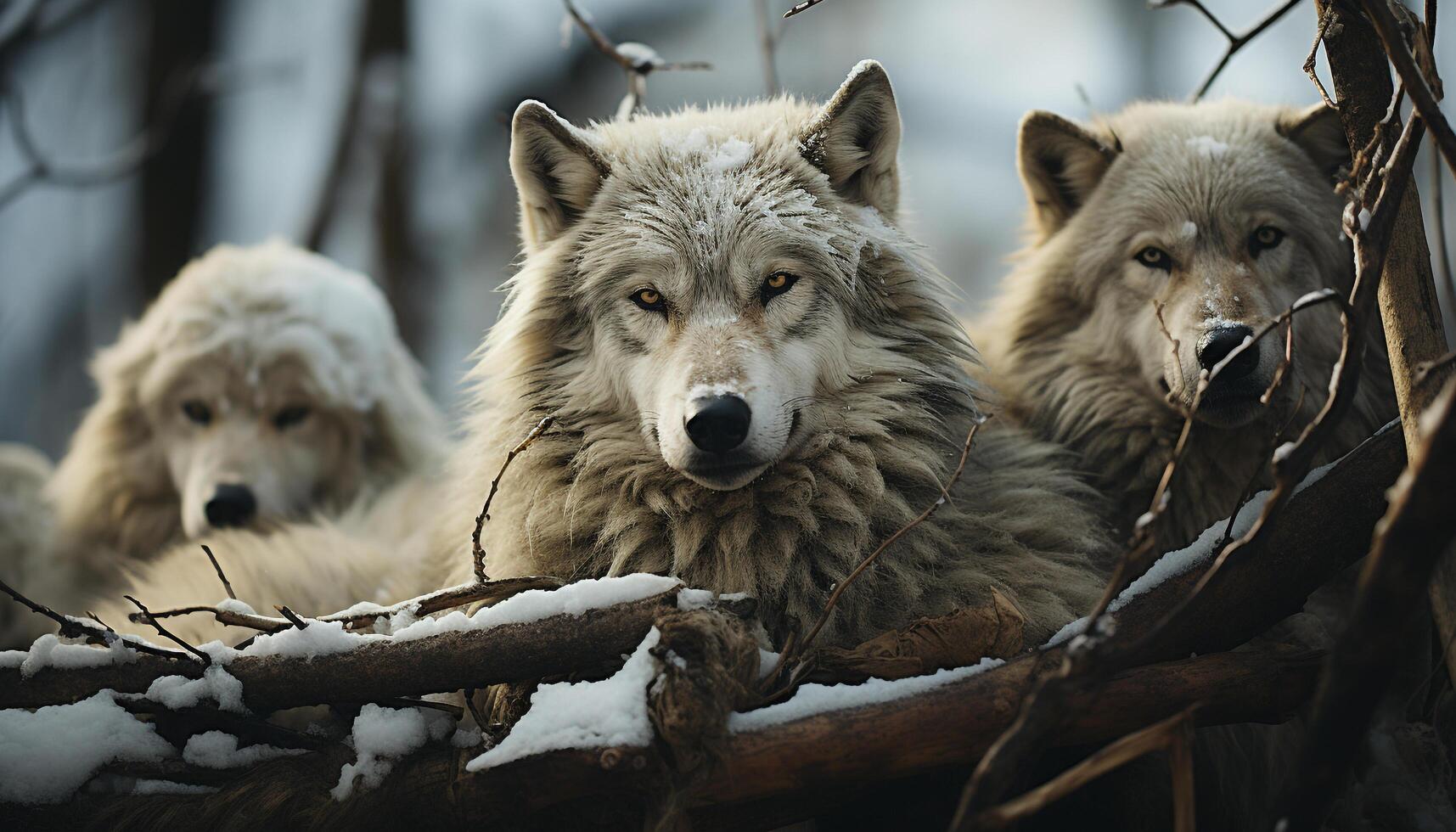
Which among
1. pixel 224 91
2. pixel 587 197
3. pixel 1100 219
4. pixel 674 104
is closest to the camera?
pixel 587 197

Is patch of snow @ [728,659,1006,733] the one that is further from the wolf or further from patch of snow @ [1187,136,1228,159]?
patch of snow @ [1187,136,1228,159]

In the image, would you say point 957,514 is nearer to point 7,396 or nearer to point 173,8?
point 173,8

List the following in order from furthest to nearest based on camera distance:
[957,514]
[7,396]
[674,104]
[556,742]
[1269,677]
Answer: [7,396], [674,104], [957,514], [1269,677], [556,742]

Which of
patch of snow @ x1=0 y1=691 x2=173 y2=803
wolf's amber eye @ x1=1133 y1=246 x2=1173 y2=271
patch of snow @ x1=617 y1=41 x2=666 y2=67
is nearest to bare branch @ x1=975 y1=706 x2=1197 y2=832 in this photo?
patch of snow @ x1=0 y1=691 x2=173 y2=803

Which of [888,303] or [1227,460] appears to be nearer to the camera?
[888,303]

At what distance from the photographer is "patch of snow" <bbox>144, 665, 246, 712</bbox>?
2.49 m

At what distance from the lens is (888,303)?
3.40m

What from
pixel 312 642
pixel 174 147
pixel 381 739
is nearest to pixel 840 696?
pixel 381 739

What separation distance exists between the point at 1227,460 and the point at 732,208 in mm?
1882

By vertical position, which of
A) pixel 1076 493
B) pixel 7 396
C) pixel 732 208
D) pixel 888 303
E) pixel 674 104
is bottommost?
pixel 7 396

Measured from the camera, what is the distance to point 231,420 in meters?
4.83

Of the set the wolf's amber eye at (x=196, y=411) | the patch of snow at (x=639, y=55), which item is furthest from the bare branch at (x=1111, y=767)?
the wolf's amber eye at (x=196, y=411)

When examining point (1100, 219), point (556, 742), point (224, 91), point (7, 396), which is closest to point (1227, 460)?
point (1100, 219)

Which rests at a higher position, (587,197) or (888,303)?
(587,197)
